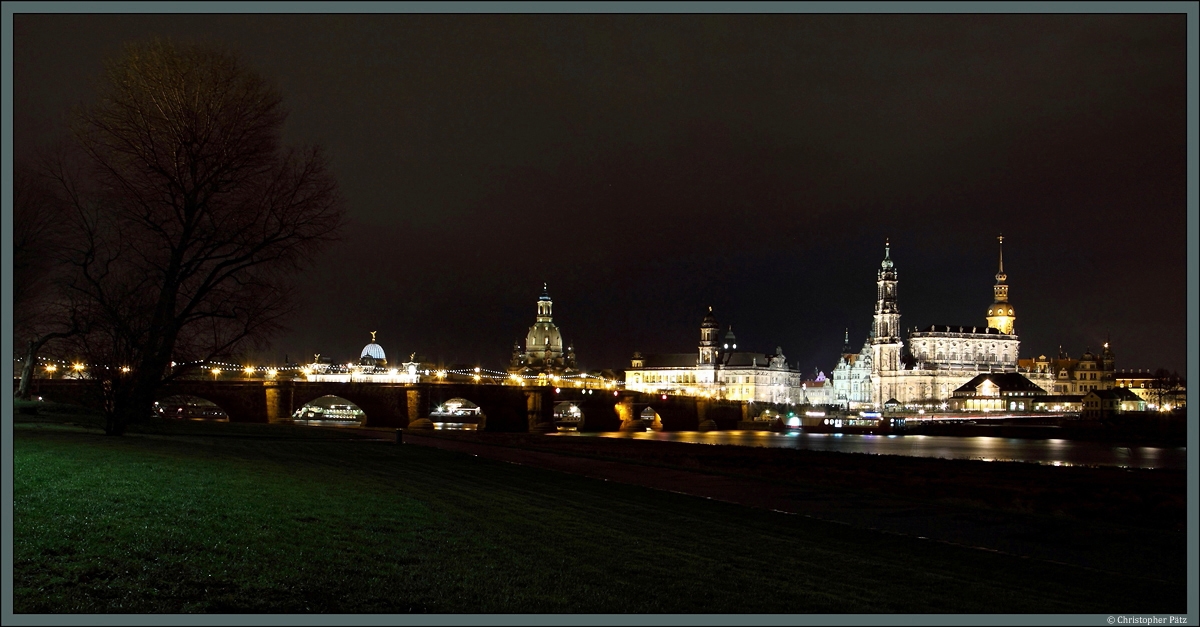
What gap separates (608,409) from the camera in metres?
141

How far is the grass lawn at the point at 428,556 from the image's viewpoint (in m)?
11.3

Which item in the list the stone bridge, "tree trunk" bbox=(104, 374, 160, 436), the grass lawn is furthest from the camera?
the stone bridge

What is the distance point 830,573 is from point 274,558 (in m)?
8.29

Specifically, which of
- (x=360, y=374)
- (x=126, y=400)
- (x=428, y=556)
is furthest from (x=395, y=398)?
(x=428, y=556)

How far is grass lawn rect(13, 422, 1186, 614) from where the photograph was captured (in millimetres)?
11258

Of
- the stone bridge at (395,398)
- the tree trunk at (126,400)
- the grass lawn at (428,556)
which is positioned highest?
the tree trunk at (126,400)

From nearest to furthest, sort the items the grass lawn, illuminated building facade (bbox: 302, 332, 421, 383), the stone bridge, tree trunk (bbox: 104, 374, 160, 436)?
the grass lawn, tree trunk (bbox: 104, 374, 160, 436), the stone bridge, illuminated building facade (bbox: 302, 332, 421, 383)

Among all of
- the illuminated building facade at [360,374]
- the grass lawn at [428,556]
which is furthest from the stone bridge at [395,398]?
the grass lawn at [428,556]

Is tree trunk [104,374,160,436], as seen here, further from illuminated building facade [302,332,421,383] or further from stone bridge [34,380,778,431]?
illuminated building facade [302,332,421,383]

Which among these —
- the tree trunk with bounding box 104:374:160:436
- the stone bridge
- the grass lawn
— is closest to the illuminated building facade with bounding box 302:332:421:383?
the stone bridge

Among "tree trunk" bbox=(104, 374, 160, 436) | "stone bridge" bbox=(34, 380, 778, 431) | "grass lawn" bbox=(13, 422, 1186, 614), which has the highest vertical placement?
"tree trunk" bbox=(104, 374, 160, 436)

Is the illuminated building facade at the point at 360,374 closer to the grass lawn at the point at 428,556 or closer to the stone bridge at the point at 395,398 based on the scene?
the stone bridge at the point at 395,398

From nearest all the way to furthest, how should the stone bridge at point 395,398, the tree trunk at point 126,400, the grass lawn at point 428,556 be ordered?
1. the grass lawn at point 428,556
2. the tree trunk at point 126,400
3. the stone bridge at point 395,398

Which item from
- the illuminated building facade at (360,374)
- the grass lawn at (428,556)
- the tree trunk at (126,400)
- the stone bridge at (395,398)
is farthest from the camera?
the illuminated building facade at (360,374)
